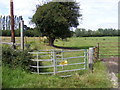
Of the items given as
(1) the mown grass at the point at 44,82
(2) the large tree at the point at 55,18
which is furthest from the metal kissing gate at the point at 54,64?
(2) the large tree at the point at 55,18

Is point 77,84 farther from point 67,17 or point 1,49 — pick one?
point 67,17

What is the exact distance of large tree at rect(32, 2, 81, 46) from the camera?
2861 centimetres

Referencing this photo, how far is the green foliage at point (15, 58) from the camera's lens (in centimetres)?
841

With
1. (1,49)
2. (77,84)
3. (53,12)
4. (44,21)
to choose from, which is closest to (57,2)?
(53,12)

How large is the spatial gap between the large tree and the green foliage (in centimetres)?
1941

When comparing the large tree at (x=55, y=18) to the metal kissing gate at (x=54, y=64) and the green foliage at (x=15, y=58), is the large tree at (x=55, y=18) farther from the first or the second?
the green foliage at (x=15, y=58)

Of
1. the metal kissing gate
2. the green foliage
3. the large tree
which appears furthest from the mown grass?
the large tree

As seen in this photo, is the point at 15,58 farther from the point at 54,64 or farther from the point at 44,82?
the point at 44,82

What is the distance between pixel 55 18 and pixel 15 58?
20232mm

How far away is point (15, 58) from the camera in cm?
856

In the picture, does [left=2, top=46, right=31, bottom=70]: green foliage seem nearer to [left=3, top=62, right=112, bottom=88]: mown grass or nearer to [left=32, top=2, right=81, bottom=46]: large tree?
[left=3, top=62, right=112, bottom=88]: mown grass


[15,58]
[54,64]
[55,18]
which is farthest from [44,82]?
[55,18]

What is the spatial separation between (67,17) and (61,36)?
322cm

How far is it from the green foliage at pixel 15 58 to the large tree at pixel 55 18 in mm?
19406
